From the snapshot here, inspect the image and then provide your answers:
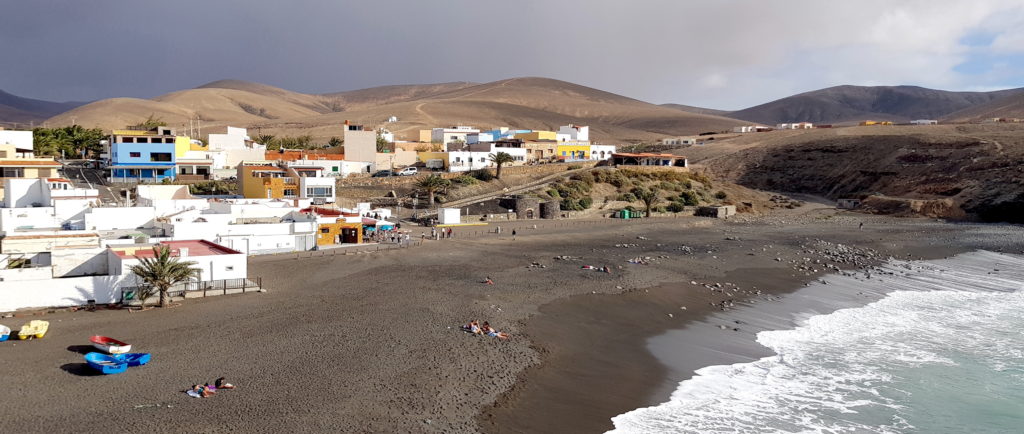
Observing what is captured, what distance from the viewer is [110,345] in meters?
15.0

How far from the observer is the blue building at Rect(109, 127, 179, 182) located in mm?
50062

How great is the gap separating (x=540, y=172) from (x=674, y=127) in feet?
475

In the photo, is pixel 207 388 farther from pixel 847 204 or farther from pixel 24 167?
pixel 847 204

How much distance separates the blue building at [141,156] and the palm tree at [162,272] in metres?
35.3

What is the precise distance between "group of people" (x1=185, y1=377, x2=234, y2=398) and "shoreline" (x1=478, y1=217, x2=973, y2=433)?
590 centimetres

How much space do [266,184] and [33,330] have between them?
27.6m

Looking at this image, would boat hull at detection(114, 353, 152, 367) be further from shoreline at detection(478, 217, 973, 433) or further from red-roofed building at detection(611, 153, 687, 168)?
red-roofed building at detection(611, 153, 687, 168)

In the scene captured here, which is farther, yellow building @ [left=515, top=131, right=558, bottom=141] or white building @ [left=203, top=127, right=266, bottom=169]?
yellow building @ [left=515, top=131, right=558, bottom=141]

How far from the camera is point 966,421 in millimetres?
15055

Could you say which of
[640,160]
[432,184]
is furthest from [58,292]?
[640,160]

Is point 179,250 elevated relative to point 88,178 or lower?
lower

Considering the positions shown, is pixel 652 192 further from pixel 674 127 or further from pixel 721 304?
pixel 674 127

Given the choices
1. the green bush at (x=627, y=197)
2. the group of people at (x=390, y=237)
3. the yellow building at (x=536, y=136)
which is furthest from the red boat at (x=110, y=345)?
the yellow building at (x=536, y=136)

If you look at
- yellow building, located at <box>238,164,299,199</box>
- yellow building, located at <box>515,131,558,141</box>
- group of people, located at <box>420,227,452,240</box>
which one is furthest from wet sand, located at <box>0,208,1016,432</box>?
yellow building, located at <box>515,131,558,141</box>
